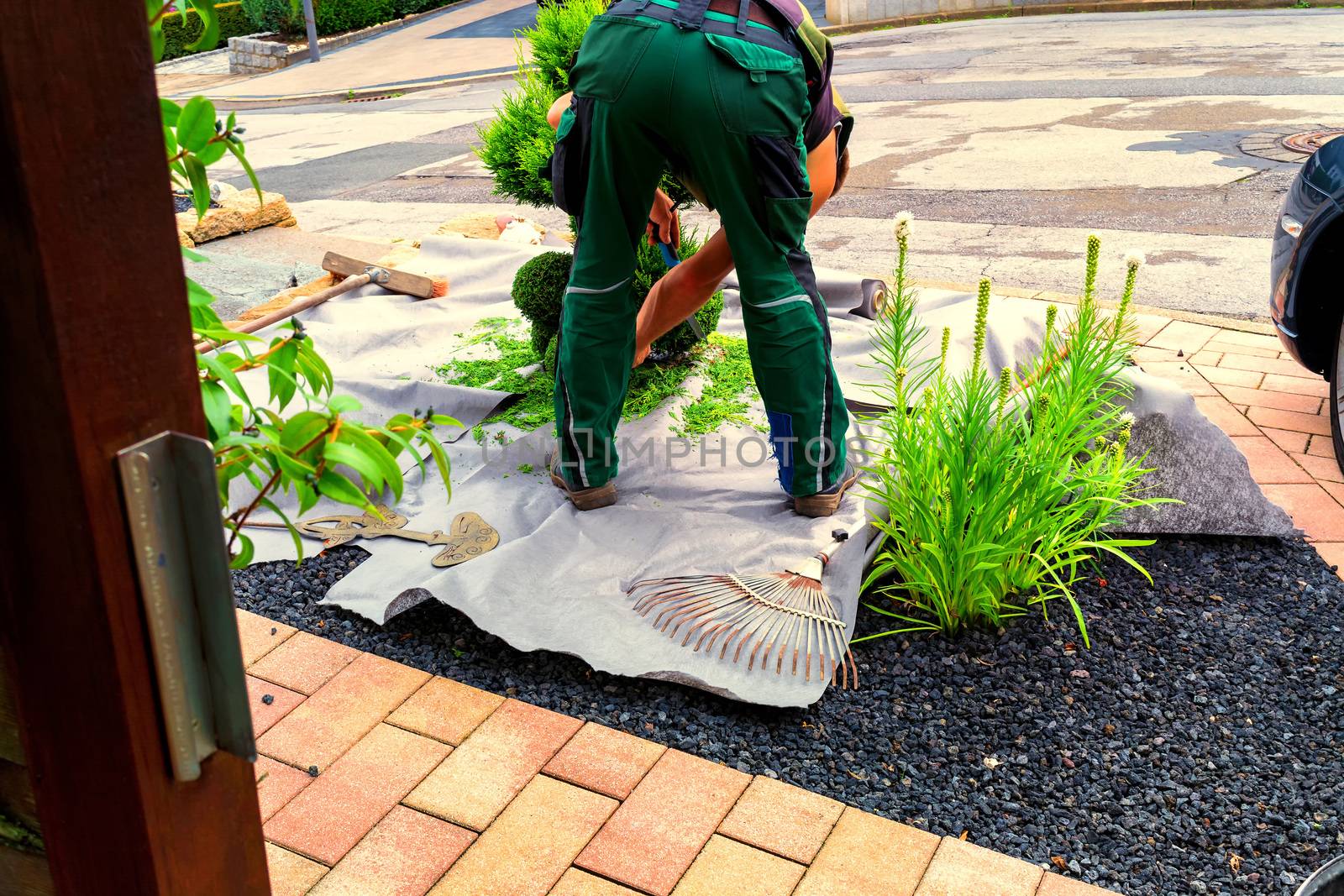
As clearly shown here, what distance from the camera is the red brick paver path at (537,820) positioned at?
185 centimetres

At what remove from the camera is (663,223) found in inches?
131

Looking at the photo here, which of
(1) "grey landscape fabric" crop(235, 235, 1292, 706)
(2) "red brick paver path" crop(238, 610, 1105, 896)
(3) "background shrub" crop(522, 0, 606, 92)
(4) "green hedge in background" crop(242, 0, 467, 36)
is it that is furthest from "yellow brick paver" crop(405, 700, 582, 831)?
(4) "green hedge in background" crop(242, 0, 467, 36)

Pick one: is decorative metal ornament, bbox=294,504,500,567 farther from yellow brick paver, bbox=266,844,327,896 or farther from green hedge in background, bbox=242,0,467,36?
green hedge in background, bbox=242,0,467,36

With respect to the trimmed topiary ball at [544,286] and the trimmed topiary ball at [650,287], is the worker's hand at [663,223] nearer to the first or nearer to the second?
the trimmed topiary ball at [650,287]

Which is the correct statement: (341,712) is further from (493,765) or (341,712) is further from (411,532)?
(411,532)

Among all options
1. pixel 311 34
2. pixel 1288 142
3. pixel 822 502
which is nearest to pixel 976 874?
pixel 822 502

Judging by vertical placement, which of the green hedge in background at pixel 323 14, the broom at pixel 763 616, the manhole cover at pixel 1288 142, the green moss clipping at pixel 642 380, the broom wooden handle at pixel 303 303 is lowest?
the broom at pixel 763 616

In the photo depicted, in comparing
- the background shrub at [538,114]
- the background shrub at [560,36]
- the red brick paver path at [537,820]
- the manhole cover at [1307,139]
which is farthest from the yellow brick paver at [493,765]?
the manhole cover at [1307,139]

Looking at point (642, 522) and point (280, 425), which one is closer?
point (280, 425)

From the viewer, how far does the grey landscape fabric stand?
2494 mm

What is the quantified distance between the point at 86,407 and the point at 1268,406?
3.62 metres

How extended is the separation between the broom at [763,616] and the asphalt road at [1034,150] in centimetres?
249

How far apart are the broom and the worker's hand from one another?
115 centimetres

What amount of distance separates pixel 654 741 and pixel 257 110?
49.6 feet
